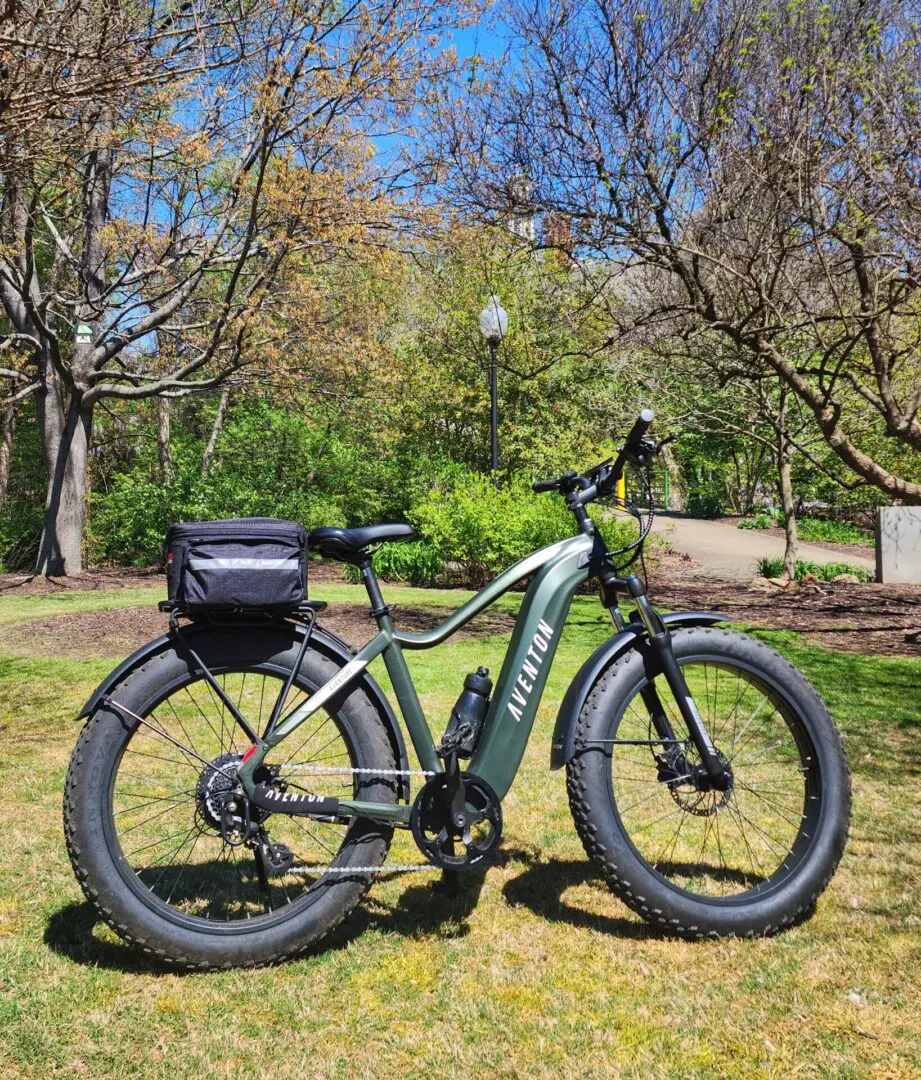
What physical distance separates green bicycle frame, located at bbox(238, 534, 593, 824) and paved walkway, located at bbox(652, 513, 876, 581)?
33.5ft

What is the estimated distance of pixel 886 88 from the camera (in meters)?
5.86

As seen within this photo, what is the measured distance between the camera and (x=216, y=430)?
18312mm

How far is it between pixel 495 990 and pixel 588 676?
0.90m

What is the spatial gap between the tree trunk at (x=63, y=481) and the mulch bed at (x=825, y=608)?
9792 millimetres

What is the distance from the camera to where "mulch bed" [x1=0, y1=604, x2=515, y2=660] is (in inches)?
286

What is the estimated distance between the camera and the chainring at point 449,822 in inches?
93.7

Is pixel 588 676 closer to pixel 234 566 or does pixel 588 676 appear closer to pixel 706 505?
pixel 234 566

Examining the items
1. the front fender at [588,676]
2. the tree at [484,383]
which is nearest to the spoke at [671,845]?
the front fender at [588,676]

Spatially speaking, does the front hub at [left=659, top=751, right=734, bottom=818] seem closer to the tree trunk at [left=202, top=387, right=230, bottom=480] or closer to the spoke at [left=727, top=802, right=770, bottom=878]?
the spoke at [left=727, top=802, right=770, bottom=878]

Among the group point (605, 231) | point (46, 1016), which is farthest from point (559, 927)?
point (605, 231)

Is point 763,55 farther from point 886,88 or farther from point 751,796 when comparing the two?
point 751,796

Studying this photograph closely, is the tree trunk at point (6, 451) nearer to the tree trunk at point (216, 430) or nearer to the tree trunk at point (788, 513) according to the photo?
the tree trunk at point (216, 430)

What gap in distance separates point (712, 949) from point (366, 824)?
Answer: 107 centimetres

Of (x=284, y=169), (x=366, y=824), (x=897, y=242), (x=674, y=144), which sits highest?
(x=284, y=169)
